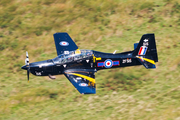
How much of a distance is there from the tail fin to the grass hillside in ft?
5.40

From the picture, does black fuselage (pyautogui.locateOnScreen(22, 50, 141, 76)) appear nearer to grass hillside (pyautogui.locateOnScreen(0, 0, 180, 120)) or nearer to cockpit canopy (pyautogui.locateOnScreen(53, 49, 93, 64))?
cockpit canopy (pyautogui.locateOnScreen(53, 49, 93, 64))

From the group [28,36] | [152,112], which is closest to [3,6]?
[28,36]

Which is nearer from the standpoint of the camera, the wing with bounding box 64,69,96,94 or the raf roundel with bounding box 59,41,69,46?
the wing with bounding box 64,69,96,94

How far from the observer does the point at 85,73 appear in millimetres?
17031

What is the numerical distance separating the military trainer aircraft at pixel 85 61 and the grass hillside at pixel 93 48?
61.5 inches

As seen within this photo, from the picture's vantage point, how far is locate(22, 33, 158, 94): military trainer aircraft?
55.3 ft

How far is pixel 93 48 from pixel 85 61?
15.8 ft

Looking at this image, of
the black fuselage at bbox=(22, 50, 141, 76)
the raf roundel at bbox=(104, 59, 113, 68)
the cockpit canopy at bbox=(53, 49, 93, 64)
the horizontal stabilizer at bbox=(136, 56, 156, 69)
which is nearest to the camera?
the black fuselage at bbox=(22, 50, 141, 76)

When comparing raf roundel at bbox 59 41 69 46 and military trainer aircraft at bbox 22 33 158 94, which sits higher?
raf roundel at bbox 59 41 69 46

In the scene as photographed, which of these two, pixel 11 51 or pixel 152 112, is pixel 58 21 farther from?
pixel 152 112

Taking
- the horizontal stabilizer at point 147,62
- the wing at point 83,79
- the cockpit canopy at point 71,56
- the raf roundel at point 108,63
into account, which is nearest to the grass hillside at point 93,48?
the raf roundel at point 108,63

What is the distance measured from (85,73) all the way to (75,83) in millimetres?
1267

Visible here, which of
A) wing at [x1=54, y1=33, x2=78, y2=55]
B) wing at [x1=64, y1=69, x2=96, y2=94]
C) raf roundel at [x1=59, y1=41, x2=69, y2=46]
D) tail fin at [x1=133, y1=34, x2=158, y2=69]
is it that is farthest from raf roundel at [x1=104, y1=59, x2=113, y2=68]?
raf roundel at [x1=59, y1=41, x2=69, y2=46]

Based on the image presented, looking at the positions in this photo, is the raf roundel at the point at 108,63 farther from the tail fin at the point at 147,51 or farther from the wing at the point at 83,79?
the tail fin at the point at 147,51
